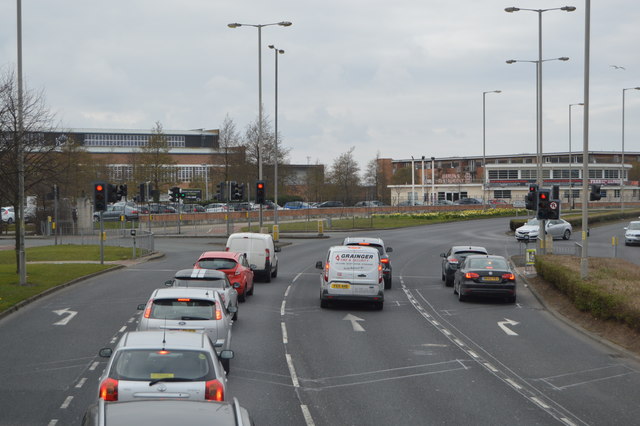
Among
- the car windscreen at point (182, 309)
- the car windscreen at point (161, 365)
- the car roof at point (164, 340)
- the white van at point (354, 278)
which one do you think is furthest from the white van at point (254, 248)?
the car windscreen at point (161, 365)

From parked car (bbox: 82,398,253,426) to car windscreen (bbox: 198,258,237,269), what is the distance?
641 inches

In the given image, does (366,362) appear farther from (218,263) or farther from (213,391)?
(218,263)

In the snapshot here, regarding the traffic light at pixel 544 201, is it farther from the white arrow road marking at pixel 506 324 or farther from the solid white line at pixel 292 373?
the solid white line at pixel 292 373

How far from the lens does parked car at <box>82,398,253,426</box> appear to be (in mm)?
6102

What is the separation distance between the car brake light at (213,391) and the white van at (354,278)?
493 inches

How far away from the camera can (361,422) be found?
1051cm

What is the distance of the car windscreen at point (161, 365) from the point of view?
8.91 metres

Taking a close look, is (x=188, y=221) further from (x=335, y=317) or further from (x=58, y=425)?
(x=58, y=425)

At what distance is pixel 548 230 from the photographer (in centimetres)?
4919

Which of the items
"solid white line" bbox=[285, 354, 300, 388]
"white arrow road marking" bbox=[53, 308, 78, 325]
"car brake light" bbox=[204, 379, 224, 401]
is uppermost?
"car brake light" bbox=[204, 379, 224, 401]

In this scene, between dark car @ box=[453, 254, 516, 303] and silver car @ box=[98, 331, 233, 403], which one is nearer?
silver car @ box=[98, 331, 233, 403]

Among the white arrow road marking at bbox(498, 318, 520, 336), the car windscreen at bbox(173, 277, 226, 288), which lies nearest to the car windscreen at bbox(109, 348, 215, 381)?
the car windscreen at bbox(173, 277, 226, 288)

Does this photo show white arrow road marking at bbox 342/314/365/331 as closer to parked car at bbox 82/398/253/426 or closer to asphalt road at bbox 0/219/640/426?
asphalt road at bbox 0/219/640/426

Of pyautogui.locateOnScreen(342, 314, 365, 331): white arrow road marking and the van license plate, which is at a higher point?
the van license plate
